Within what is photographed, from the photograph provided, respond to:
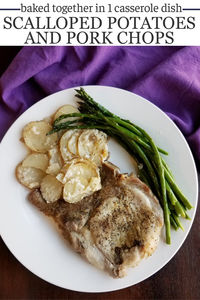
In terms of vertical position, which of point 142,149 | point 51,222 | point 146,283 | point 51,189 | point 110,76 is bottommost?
point 146,283

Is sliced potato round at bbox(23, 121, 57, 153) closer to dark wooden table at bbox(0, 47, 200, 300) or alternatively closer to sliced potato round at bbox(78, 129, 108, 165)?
sliced potato round at bbox(78, 129, 108, 165)

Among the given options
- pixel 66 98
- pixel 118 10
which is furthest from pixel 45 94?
pixel 118 10

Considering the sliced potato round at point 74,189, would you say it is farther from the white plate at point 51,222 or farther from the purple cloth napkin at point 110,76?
the purple cloth napkin at point 110,76

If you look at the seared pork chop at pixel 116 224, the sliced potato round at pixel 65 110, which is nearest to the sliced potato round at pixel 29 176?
the seared pork chop at pixel 116 224

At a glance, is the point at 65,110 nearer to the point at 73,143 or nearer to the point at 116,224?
the point at 73,143

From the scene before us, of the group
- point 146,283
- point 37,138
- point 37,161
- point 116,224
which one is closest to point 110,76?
point 37,138
